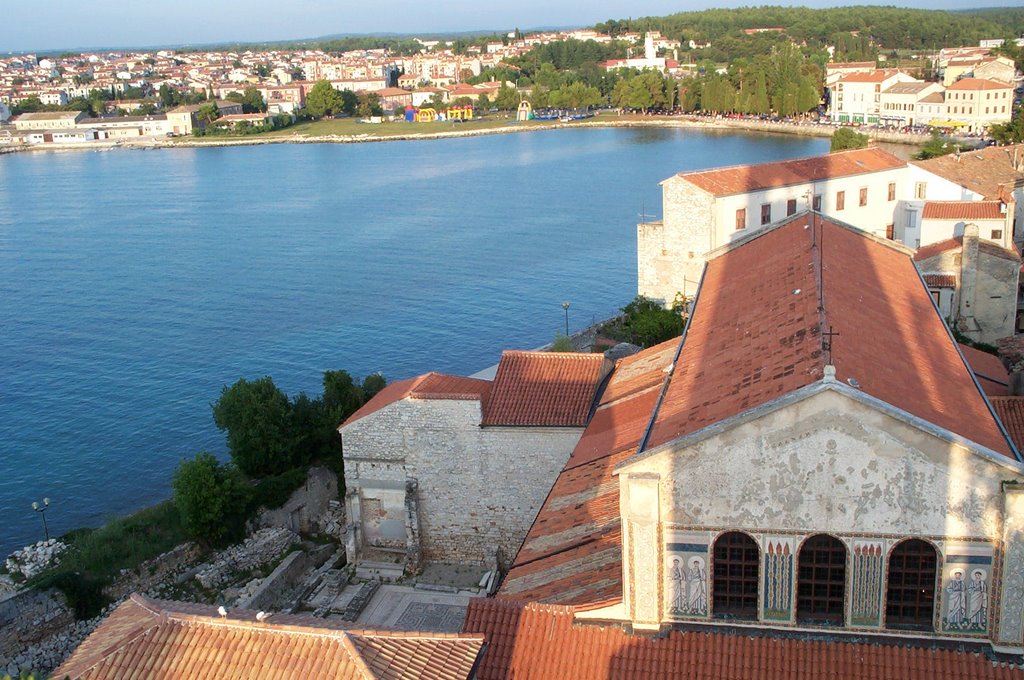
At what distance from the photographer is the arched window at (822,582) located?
11109 mm

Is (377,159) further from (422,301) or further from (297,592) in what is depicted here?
(297,592)

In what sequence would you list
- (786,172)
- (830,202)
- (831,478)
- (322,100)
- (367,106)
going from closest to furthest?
(831,478), (786,172), (830,202), (322,100), (367,106)

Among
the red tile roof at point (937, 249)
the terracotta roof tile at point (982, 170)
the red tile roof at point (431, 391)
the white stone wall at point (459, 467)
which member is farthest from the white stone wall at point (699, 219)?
the white stone wall at point (459, 467)

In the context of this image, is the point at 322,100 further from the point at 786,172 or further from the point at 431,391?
the point at 431,391

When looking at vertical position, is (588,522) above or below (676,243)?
Answer: below

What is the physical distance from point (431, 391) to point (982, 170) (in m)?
34.1

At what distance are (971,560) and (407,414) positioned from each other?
40.4 ft

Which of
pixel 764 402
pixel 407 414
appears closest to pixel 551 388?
pixel 407 414

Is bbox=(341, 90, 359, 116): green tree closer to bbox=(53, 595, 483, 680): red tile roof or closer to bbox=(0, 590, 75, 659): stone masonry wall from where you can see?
bbox=(0, 590, 75, 659): stone masonry wall

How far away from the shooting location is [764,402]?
10891 mm

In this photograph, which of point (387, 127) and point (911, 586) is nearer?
point (911, 586)

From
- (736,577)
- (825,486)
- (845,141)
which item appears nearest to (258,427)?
(736,577)

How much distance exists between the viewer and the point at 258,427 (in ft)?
79.5

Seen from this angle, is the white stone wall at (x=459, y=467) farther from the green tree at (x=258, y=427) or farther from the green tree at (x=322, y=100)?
the green tree at (x=322, y=100)
